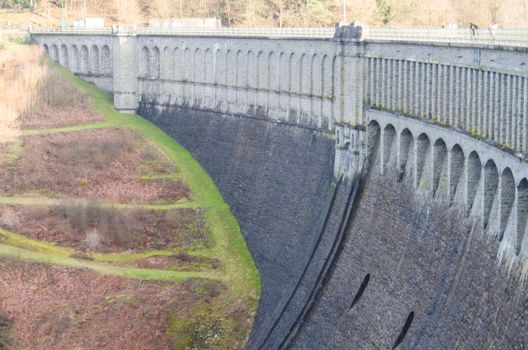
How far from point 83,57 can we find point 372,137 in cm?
5920

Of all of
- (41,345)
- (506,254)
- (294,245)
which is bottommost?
(41,345)

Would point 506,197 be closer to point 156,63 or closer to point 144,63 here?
point 156,63

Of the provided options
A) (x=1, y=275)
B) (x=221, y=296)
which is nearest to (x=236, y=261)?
(x=221, y=296)

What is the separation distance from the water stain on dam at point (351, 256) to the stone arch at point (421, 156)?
899 millimetres

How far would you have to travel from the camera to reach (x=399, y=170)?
60.1 m

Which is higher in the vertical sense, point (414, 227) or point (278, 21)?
point (278, 21)

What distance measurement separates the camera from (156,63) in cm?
10575

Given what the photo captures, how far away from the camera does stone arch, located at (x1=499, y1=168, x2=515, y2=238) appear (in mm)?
45594

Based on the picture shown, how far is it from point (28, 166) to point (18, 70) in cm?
2463

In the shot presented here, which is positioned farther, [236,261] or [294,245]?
[236,261]

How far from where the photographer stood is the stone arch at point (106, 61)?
114 m

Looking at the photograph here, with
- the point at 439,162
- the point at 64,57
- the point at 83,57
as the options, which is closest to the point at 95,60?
the point at 83,57

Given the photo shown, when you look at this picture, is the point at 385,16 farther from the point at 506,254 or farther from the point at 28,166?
the point at 506,254

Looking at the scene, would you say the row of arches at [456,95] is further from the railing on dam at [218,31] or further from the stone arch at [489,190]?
the railing on dam at [218,31]
